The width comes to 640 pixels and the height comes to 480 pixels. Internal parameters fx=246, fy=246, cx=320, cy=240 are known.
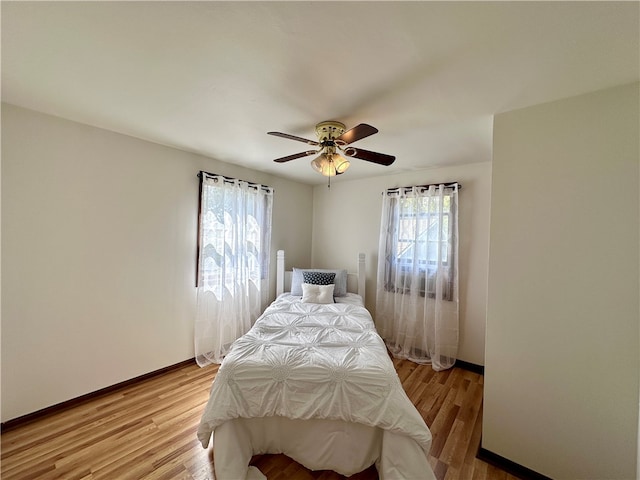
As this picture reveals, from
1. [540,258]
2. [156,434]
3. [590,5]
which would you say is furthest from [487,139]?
[156,434]

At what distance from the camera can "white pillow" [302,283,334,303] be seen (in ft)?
9.62

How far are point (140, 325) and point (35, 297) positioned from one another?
79 cm

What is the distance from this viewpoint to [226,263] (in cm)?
296

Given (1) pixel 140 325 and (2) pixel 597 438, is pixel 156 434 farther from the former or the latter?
(2) pixel 597 438

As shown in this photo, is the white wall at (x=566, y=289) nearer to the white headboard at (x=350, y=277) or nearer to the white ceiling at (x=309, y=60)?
the white ceiling at (x=309, y=60)

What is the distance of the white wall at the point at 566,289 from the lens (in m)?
1.33

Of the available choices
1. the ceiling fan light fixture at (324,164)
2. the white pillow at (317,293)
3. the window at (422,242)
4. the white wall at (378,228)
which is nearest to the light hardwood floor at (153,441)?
the white wall at (378,228)

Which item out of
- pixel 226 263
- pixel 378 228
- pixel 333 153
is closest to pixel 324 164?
pixel 333 153

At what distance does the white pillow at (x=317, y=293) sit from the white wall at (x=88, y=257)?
1307 mm

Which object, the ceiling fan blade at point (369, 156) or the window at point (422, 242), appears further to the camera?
the window at point (422, 242)

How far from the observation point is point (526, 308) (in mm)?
1593

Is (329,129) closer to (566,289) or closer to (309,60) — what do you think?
(309,60)

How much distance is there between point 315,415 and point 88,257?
226 centimetres

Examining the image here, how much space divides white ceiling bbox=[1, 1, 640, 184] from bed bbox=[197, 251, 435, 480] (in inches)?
67.0
